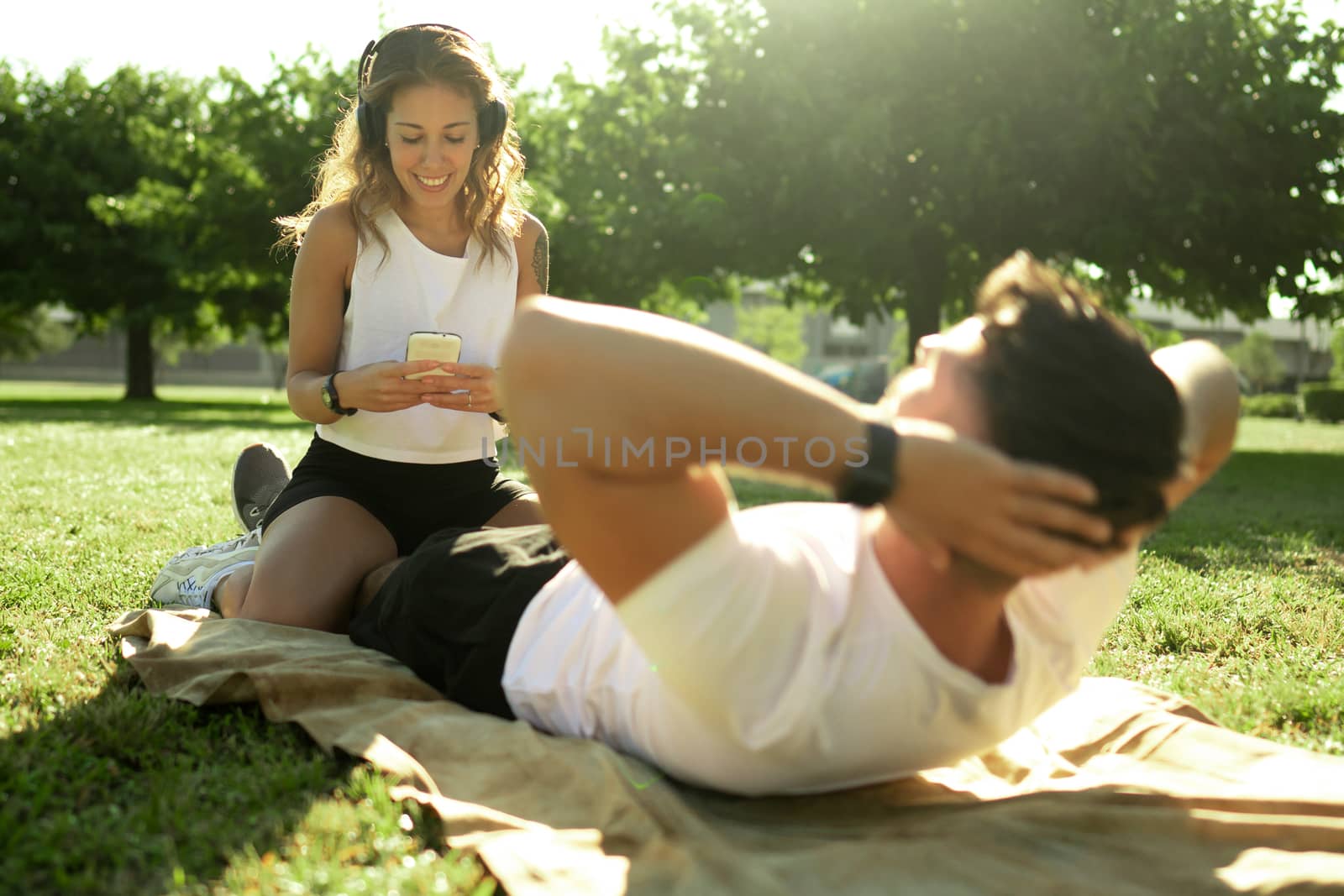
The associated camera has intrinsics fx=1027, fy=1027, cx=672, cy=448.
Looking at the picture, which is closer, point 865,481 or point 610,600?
point 865,481

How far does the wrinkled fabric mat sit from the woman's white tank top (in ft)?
3.66

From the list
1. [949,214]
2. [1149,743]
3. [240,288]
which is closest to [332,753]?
[1149,743]

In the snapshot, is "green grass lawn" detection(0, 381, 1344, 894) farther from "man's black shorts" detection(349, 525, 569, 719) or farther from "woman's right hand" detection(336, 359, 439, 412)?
"woman's right hand" detection(336, 359, 439, 412)

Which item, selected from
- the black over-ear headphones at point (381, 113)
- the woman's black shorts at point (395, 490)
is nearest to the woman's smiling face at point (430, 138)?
the black over-ear headphones at point (381, 113)

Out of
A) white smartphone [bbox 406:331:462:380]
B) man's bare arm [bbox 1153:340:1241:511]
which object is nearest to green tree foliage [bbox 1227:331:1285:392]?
white smartphone [bbox 406:331:462:380]

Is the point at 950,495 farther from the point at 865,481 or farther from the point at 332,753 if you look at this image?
the point at 332,753

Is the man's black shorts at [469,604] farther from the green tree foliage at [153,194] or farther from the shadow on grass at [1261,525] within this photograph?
the green tree foliage at [153,194]

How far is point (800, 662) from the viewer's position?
174cm

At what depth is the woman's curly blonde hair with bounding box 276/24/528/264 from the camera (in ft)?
11.5

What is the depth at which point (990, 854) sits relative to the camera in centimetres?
191

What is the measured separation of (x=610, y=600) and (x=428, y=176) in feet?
7.96

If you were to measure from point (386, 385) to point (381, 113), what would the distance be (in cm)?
106

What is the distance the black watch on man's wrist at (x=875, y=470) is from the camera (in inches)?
56.7

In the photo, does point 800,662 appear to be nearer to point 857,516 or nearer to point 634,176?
point 857,516
